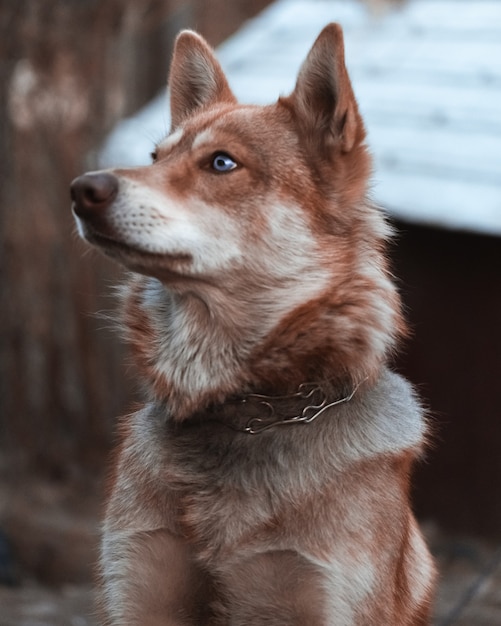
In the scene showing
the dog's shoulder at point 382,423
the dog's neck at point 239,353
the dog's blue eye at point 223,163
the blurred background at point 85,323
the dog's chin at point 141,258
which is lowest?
the blurred background at point 85,323

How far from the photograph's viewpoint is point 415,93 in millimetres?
7711

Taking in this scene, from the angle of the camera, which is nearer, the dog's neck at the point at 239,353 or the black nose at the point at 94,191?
the black nose at the point at 94,191

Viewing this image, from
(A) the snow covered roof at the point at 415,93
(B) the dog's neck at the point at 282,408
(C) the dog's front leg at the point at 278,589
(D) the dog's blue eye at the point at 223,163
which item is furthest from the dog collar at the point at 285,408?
(A) the snow covered roof at the point at 415,93

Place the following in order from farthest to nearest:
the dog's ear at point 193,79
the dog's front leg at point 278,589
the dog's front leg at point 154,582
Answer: the dog's ear at point 193,79 → the dog's front leg at point 154,582 → the dog's front leg at point 278,589

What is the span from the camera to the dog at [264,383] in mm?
3166

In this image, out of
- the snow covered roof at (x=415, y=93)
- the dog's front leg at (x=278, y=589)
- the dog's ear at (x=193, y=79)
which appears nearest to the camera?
the dog's front leg at (x=278, y=589)

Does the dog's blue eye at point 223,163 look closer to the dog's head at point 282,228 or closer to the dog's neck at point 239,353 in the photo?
the dog's head at point 282,228

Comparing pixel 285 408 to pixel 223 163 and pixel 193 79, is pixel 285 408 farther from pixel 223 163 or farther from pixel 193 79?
pixel 193 79

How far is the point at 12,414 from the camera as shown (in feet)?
28.5

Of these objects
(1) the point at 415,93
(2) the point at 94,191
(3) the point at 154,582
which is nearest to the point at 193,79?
(2) the point at 94,191

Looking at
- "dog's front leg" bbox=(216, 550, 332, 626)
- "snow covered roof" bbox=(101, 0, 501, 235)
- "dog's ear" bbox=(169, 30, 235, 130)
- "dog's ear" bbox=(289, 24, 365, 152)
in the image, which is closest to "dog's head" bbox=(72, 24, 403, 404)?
"dog's ear" bbox=(289, 24, 365, 152)

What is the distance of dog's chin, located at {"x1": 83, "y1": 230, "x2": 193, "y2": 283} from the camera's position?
322 centimetres

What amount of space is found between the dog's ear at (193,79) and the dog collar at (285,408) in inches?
50.3

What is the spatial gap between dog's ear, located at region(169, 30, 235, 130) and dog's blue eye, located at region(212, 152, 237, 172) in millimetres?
624
